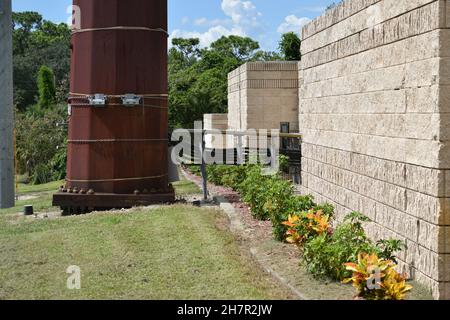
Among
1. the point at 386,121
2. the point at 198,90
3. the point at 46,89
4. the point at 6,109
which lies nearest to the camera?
the point at 386,121

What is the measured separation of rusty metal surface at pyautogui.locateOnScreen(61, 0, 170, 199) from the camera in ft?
33.8

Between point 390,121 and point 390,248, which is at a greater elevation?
point 390,121

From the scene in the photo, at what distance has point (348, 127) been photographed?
23.7ft

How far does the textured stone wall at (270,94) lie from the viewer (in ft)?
54.5

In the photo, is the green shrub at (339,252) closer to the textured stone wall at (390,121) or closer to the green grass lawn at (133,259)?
the textured stone wall at (390,121)

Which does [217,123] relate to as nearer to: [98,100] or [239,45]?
[98,100]

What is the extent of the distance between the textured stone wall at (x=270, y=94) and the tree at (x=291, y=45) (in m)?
15.0

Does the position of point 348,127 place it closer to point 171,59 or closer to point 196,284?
point 196,284

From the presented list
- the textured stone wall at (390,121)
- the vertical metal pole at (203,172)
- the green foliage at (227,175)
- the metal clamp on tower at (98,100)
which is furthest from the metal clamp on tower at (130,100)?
the textured stone wall at (390,121)

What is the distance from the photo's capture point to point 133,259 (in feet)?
21.2

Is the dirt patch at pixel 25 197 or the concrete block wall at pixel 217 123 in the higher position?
the concrete block wall at pixel 217 123

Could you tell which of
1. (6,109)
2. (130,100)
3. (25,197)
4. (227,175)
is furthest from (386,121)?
(25,197)
